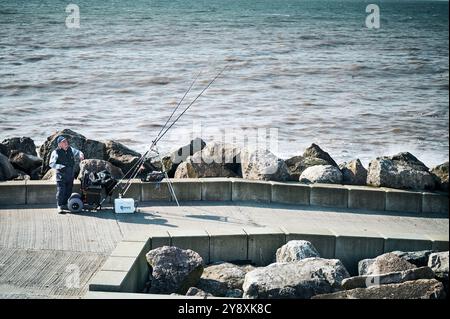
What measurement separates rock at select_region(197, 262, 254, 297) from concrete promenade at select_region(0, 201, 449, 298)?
2.83 feet

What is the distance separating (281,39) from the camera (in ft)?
190

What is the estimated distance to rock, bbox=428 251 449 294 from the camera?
29.7 ft

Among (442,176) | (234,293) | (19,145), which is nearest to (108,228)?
(234,293)

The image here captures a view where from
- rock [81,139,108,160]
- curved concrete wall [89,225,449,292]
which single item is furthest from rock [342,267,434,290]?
rock [81,139,108,160]

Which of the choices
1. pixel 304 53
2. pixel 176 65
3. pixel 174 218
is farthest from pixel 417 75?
pixel 174 218

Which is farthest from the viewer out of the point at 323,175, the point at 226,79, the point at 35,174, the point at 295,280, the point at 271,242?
the point at 226,79

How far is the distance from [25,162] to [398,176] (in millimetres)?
7078

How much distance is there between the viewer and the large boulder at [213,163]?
44.2 ft

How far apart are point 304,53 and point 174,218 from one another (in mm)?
41019

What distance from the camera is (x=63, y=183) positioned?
38.4 ft

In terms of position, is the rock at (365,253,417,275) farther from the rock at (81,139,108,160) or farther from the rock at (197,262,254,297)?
the rock at (81,139,108,160)

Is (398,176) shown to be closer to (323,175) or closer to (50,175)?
(323,175)

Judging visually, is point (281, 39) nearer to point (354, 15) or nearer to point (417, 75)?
point (417, 75)

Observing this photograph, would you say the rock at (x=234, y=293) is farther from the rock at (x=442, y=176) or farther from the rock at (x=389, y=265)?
the rock at (x=442, y=176)
